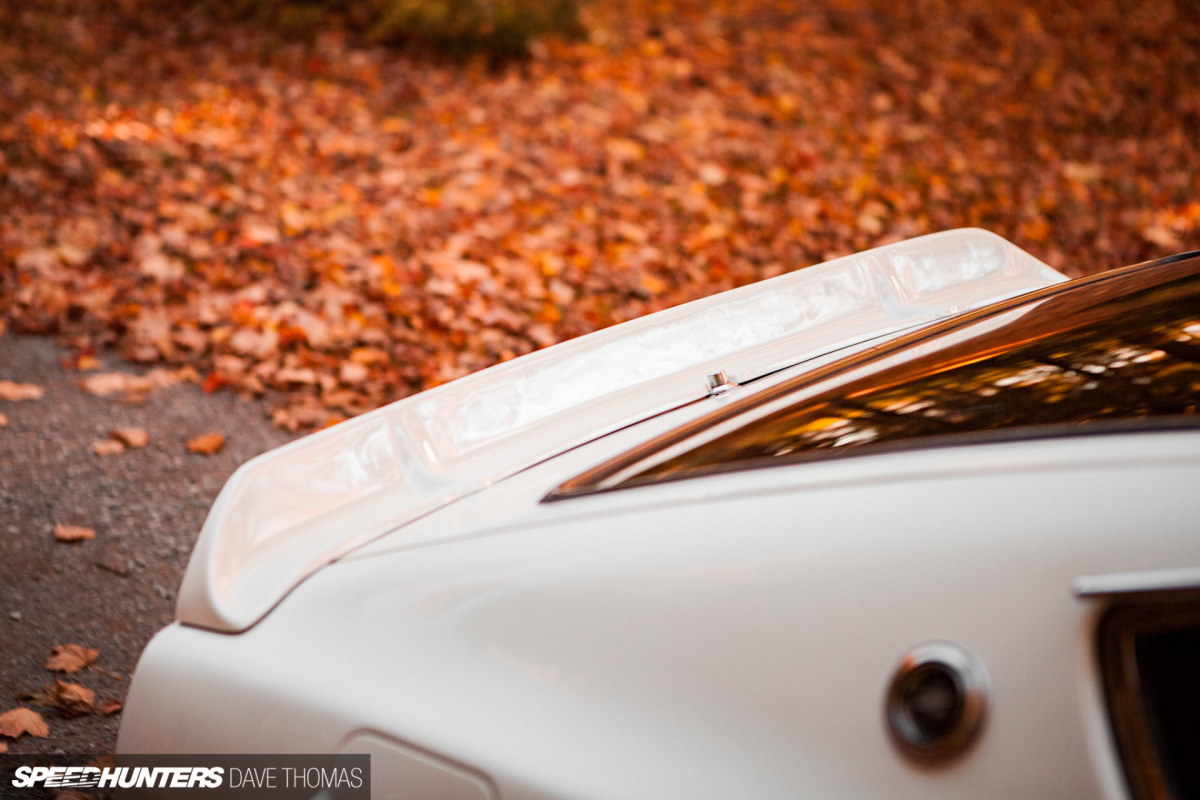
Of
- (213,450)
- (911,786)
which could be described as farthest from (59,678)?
(911,786)

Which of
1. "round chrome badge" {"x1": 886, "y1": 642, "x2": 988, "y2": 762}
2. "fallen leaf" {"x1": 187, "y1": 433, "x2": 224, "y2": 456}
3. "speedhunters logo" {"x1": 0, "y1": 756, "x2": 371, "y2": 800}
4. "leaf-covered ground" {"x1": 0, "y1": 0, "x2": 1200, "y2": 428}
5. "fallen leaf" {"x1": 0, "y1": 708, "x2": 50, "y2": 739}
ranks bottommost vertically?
"fallen leaf" {"x1": 0, "y1": 708, "x2": 50, "y2": 739}

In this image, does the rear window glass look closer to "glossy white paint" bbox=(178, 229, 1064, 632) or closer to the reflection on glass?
the reflection on glass

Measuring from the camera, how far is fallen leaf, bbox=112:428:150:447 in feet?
10.8

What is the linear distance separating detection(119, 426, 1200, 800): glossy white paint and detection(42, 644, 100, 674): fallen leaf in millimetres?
1356

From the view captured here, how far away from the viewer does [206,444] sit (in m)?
3.32

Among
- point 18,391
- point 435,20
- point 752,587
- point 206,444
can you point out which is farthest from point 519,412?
point 435,20

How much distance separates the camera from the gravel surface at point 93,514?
2416mm

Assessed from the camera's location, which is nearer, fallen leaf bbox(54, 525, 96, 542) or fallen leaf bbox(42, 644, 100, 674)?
fallen leaf bbox(42, 644, 100, 674)

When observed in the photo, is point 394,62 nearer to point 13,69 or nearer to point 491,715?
point 13,69

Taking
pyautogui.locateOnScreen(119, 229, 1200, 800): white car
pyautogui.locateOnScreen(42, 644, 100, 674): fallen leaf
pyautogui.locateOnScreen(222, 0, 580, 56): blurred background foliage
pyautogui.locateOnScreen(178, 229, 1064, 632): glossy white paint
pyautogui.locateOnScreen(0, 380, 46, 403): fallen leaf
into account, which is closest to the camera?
pyautogui.locateOnScreen(119, 229, 1200, 800): white car

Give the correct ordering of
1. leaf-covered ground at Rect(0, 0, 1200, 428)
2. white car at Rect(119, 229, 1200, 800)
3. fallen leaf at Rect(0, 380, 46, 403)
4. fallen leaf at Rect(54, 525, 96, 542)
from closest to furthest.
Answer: white car at Rect(119, 229, 1200, 800) → fallen leaf at Rect(54, 525, 96, 542) → fallen leaf at Rect(0, 380, 46, 403) → leaf-covered ground at Rect(0, 0, 1200, 428)

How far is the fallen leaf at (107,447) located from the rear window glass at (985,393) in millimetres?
2618

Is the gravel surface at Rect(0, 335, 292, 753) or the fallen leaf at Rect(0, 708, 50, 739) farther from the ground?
the gravel surface at Rect(0, 335, 292, 753)

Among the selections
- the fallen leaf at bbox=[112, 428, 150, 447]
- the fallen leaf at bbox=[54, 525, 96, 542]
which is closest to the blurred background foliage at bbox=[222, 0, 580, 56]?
the fallen leaf at bbox=[112, 428, 150, 447]
